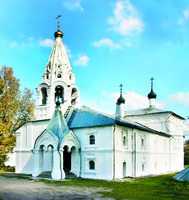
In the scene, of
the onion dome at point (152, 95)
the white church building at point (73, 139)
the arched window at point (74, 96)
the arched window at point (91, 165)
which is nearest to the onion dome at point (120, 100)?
the onion dome at point (152, 95)

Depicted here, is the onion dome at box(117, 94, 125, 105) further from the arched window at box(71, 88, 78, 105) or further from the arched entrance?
the arched entrance

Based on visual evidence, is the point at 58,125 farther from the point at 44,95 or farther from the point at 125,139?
the point at 125,139

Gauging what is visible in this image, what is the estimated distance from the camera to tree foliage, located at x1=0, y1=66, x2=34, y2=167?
27530mm

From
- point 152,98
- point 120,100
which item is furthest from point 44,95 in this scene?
point 152,98

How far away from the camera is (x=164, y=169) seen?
30.5 meters

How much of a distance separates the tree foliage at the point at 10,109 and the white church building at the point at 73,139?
77.4 inches

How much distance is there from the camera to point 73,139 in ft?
71.7

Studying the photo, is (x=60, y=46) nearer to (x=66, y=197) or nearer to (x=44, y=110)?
(x=44, y=110)

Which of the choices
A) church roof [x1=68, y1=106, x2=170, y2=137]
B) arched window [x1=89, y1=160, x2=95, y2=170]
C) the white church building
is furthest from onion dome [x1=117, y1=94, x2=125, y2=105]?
arched window [x1=89, y1=160, x2=95, y2=170]

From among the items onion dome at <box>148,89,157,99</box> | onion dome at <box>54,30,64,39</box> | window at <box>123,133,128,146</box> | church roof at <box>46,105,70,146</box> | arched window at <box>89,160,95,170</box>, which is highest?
onion dome at <box>54,30,64,39</box>

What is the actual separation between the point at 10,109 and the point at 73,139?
399 inches

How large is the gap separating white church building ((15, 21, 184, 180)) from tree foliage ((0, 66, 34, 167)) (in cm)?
197

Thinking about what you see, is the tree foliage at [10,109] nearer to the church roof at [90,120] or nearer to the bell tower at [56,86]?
the bell tower at [56,86]

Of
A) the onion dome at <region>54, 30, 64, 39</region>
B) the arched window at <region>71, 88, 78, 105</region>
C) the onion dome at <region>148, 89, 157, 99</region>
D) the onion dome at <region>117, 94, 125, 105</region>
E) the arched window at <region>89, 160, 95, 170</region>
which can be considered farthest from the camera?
the onion dome at <region>148, 89, 157, 99</region>
